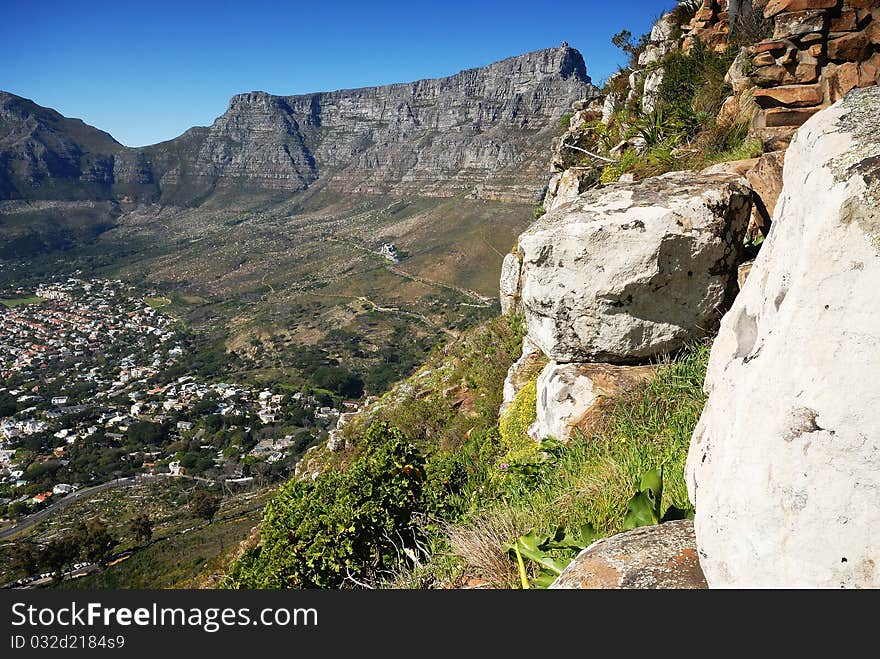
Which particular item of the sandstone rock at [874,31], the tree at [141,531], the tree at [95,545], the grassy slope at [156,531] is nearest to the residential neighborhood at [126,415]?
the grassy slope at [156,531]

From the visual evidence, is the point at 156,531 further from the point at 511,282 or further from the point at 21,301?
the point at 21,301

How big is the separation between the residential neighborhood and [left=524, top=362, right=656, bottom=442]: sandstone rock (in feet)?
160

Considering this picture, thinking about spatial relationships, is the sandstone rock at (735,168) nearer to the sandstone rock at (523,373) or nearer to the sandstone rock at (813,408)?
the sandstone rock at (523,373)

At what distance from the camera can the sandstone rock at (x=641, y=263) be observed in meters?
5.11

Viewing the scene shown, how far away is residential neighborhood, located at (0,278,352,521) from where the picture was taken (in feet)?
182

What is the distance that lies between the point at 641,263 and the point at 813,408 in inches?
139

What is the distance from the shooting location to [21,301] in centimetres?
13475

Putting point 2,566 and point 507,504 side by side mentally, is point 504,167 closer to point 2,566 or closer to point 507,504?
point 2,566

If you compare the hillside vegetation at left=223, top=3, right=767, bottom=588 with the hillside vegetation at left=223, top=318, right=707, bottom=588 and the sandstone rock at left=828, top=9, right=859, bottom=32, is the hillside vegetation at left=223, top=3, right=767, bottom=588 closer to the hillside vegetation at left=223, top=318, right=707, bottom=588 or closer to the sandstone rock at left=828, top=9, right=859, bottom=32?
the hillside vegetation at left=223, top=318, right=707, bottom=588

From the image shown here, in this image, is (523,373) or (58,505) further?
(58,505)

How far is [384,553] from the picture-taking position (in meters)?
5.20

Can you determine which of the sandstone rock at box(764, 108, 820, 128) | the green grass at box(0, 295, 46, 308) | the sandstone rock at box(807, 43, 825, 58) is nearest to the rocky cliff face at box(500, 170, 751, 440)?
the sandstone rock at box(764, 108, 820, 128)

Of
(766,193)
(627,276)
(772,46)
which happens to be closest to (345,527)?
(627,276)

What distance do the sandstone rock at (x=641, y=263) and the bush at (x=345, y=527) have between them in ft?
8.09
